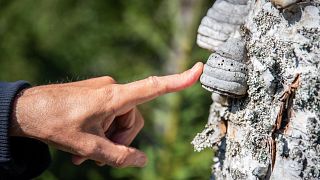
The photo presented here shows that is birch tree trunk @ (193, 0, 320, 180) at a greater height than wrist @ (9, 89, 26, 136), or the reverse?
birch tree trunk @ (193, 0, 320, 180)

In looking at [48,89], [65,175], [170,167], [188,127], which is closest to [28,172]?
[48,89]

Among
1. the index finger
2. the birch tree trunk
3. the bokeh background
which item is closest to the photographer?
the birch tree trunk

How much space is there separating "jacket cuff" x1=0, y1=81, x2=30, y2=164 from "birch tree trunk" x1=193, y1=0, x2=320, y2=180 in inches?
24.0

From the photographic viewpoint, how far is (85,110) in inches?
70.3

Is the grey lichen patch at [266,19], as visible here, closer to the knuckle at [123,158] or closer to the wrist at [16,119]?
the knuckle at [123,158]

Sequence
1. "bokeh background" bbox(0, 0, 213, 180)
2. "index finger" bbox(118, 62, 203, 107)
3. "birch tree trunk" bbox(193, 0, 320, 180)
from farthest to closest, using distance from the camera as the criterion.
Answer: "bokeh background" bbox(0, 0, 213, 180)
"index finger" bbox(118, 62, 203, 107)
"birch tree trunk" bbox(193, 0, 320, 180)

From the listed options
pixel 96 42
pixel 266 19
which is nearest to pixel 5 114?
pixel 266 19

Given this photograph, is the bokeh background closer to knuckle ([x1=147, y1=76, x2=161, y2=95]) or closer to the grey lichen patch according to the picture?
knuckle ([x1=147, y1=76, x2=161, y2=95])

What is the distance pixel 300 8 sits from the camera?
4.99 ft

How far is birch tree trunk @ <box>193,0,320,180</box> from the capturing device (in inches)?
60.0

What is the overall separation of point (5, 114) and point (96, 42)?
2.60 meters

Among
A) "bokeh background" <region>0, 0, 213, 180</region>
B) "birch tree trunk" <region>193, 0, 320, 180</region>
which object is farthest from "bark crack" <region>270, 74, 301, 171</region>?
"bokeh background" <region>0, 0, 213, 180</region>

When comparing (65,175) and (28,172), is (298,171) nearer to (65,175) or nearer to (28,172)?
(28,172)

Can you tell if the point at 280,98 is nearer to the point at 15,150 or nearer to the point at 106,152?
the point at 106,152
